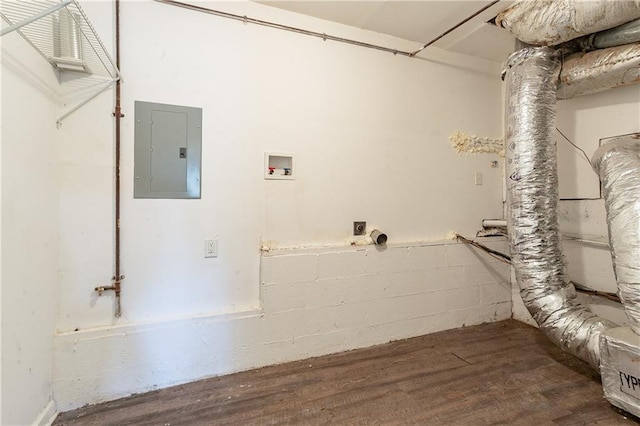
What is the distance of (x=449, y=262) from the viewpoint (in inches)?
96.9

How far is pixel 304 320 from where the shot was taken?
2027 mm

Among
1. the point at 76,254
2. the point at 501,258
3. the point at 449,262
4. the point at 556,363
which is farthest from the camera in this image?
the point at 501,258

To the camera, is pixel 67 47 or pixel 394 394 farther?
pixel 394 394

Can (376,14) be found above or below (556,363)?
above

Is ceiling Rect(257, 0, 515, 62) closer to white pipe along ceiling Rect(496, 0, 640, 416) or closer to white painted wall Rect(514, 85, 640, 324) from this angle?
white pipe along ceiling Rect(496, 0, 640, 416)

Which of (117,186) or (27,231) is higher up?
(117,186)

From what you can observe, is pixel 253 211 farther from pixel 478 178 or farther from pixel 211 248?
pixel 478 178

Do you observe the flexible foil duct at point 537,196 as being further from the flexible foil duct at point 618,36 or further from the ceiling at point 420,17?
the ceiling at point 420,17

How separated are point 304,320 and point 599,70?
257 cm

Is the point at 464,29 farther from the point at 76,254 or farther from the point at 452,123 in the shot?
the point at 76,254

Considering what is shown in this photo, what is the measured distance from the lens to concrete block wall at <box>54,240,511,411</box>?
1.60 m

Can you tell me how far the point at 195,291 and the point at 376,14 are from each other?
2.37 m

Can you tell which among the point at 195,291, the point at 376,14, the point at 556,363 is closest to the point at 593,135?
the point at 556,363

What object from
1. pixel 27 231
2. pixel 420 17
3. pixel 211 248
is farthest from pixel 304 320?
pixel 420 17
